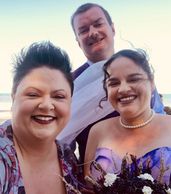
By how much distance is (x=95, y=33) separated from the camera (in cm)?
305

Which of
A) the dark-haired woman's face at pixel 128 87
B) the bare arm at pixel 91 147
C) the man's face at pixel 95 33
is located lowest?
the bare arm at pixel 91 147

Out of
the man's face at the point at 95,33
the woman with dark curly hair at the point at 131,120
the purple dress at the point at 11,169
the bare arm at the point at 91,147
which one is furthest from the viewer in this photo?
the man's face at the point at 95,33

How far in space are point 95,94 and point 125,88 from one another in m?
0.68

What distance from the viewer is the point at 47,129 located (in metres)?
1.81

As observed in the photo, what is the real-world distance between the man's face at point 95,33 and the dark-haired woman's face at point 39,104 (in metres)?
1.27

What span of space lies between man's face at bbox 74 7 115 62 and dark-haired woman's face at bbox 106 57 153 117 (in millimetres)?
756

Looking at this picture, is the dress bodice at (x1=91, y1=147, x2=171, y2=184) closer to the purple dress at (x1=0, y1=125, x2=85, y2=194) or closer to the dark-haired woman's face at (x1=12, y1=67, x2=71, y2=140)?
the purple dress at (x1=0, y1=125, x2=85, y2=194)

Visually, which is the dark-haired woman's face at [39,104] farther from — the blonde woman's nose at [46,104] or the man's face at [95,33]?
the man's face at [95,33]

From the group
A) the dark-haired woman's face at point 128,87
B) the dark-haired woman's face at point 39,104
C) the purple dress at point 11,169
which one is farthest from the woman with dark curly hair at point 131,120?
the dark-haired woman's face at point 39,104

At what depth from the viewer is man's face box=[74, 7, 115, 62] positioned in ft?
10.1

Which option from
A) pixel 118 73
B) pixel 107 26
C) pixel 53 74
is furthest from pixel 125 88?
pixel 107 26

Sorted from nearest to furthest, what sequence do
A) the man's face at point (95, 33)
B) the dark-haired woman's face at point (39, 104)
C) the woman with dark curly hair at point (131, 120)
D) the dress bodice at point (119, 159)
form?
the dark-haired woman's face at point (39, 104), the dress bodice at point (119, 159), the woman with dark curly hair at point (131, 120), the man's face at point (95, 33)

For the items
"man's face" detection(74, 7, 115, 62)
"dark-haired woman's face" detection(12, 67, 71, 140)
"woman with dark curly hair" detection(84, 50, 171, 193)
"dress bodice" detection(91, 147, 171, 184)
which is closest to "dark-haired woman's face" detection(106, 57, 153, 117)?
"woman with dark curly hair" detection(84, 50, 171, 193)

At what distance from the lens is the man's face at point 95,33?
10.1 feet
